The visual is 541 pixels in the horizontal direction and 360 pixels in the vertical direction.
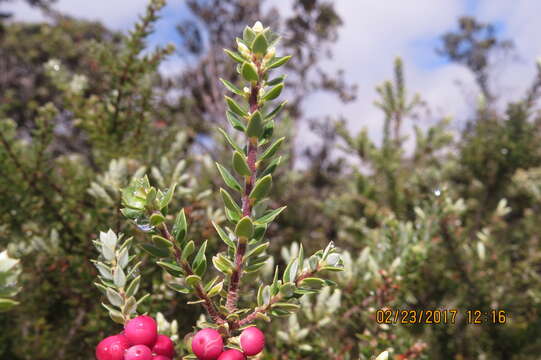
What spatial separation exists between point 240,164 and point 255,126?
7 centimetres

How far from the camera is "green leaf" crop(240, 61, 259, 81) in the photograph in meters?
0.69

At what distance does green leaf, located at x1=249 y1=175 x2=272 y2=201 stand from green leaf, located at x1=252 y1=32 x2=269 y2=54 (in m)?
0.22

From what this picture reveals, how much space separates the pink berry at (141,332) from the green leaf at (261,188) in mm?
285

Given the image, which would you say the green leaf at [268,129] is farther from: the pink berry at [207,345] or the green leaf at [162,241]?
the pink berry at [207,345]

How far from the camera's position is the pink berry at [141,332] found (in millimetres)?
701

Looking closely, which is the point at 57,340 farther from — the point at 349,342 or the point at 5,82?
the point at 5,82

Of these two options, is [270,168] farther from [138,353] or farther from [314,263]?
[138,353]

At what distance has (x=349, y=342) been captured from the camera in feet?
6.77

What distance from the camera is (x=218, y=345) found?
68 centimetres

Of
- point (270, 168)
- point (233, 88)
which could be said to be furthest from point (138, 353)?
point (233, 88)

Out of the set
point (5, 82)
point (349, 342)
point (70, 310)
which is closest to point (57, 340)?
point (70, 310)

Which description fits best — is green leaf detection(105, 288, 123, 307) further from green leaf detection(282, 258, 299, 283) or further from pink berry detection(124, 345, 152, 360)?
green leaf detection(282, 258, 299, 283)
